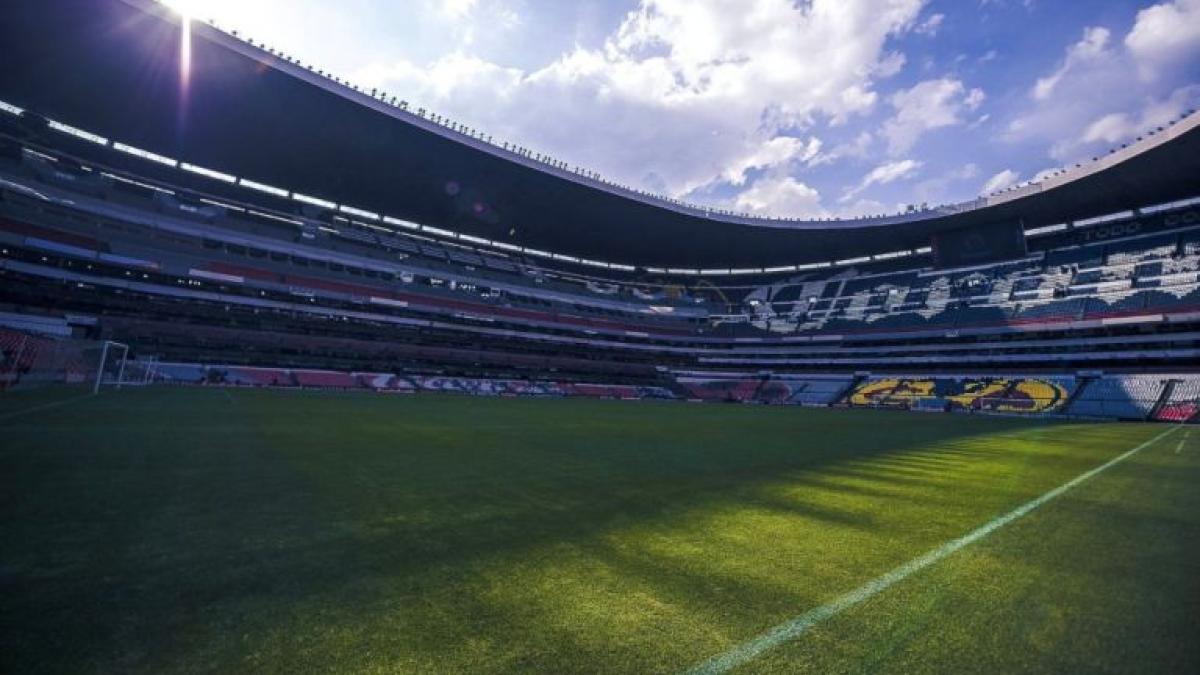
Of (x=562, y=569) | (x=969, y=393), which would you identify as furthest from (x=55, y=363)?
(x=969, y=393)

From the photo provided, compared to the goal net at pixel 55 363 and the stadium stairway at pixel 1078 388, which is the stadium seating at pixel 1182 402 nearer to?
the stadium stairway at pixel 1078 388

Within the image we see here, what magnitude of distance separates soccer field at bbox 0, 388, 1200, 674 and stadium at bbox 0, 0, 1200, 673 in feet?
0.11

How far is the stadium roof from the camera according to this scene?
2405 centimetres

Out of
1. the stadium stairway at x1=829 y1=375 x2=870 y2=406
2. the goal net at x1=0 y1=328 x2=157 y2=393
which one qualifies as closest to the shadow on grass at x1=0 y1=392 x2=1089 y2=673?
the goal net at x1=0 y1=328 x2=157 y2=393

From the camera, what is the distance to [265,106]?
2823cm

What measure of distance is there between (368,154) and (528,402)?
68.7 feet

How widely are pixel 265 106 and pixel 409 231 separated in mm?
22274

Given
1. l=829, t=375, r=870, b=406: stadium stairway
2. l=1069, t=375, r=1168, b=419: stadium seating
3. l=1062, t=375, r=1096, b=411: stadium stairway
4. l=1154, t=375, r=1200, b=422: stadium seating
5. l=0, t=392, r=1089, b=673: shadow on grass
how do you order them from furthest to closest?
l=829, t=375, r=870, b=406: stadium stairway → l=1062, t=375, r=1096, b=411: stadium stairway → l=1069, t=375, r=1168, b=419: stadium seating → l=1154, t=375, r=1200, b=422: stadium seating → l=0, t=392, r=1089, b=673: shadow on grass

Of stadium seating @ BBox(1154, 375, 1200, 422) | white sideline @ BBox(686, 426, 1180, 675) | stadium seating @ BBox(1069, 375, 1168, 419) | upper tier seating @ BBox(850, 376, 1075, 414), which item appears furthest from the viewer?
upper tier seating @ BBox(850, 376, 1075, 414)

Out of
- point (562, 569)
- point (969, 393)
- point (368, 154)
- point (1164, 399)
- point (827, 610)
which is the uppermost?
point (368, 154)

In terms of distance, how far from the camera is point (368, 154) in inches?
1337

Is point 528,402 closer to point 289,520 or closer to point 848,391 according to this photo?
point 289,520

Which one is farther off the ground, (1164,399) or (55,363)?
(1164,399)

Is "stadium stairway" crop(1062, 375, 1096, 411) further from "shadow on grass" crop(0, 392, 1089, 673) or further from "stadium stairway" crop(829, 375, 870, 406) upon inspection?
"shadow on grass" crop(0, 392, 1089, 673)
